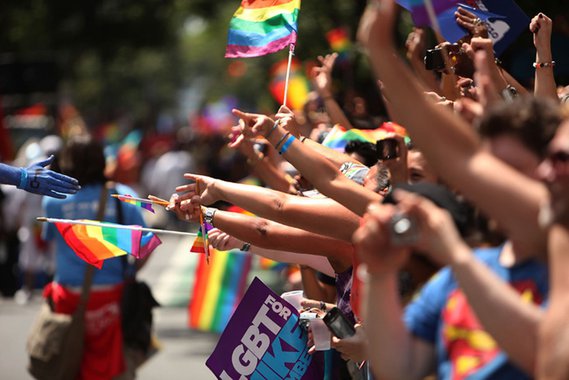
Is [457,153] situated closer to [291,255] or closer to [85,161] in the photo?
[291,255]

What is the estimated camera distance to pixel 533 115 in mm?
3051

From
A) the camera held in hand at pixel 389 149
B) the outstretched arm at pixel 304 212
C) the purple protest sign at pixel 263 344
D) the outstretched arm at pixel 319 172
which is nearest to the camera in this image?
the outstretched arm at pixel 319 172

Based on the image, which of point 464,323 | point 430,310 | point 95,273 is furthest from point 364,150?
point 464,323

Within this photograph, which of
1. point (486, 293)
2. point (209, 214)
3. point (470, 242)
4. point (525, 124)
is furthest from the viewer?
point (209, 214)

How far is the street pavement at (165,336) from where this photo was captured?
33.0 ft

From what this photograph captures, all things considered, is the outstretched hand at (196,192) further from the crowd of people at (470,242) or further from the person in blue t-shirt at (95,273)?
the person in blue t-shirt at (95,273)

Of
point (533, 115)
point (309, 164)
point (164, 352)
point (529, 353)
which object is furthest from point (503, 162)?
point (164, 352)

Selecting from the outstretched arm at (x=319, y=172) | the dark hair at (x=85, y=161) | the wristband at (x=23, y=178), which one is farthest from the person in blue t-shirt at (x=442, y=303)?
the dark hair at (x=85, y=161)

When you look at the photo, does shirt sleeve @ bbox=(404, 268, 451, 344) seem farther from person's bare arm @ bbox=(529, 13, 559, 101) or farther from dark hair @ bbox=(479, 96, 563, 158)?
person's bare arm @ bbox=(529, 13, 559, 101)

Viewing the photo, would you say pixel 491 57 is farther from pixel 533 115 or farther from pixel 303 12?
pixel 303 12

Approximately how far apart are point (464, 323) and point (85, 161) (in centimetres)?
470

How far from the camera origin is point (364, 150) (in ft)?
Answer: 20.8

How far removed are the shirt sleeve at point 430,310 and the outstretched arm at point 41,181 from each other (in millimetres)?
3156

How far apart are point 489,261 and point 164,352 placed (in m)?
8.21
